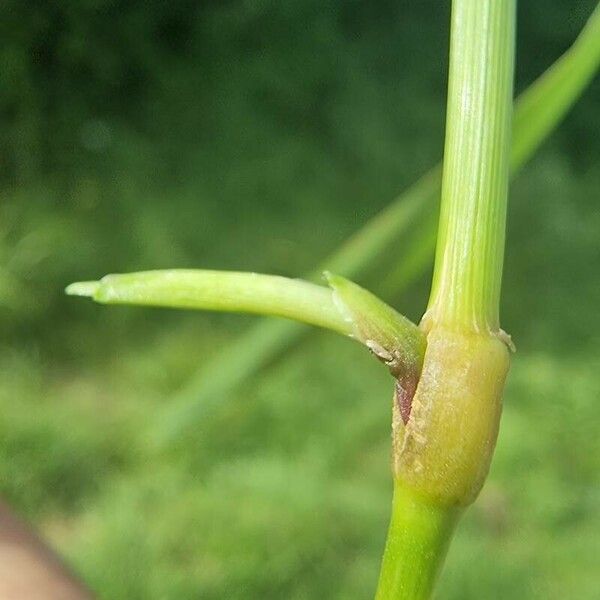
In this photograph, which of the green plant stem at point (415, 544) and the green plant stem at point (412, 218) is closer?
the green plant stem at point (415, 544)

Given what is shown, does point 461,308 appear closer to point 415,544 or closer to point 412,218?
point 415,544

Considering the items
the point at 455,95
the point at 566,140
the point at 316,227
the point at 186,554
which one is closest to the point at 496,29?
the point at 455,95

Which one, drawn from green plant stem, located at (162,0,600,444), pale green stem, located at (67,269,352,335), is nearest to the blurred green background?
green plant stem, located at (162,0,600,444)

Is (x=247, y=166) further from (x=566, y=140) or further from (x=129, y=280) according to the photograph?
(x=129, y=280)

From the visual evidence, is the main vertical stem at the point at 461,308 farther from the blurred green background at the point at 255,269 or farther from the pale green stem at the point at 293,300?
the blurred green background at the point at 255,269

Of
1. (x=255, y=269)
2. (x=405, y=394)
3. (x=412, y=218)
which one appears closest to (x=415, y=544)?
(x=405, y=394)

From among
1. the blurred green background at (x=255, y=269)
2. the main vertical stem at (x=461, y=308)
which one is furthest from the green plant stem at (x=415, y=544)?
the blurred green background at (x=255, y=269)

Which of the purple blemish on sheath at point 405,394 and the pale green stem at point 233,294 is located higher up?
the pale green stem at point 233,294

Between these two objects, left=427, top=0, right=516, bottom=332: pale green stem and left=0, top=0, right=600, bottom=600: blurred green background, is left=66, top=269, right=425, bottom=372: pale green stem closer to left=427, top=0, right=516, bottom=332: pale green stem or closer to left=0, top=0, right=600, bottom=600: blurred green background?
left=427, top=0, right=516, bottom=332: pale green stem

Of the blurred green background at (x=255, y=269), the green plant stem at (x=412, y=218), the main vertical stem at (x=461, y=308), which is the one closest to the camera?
the main vertical stem at (x=461, y=308)
